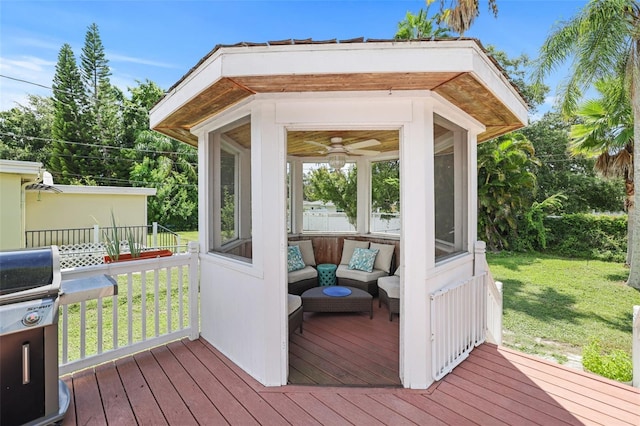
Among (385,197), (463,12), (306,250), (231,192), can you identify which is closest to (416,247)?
(231,192)

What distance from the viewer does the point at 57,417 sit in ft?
6.34

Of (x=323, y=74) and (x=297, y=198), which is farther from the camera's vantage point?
(x=297, y=198)

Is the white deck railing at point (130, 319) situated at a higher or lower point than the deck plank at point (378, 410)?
higher

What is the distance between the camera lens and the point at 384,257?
4750 mm

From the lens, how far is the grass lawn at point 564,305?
4.46 meters

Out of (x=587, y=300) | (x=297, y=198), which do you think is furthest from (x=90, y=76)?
(x=587, y=300)

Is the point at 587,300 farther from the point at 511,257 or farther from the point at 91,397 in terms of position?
the point at 91,397

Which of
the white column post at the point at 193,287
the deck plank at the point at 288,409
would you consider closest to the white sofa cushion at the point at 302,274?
the white column post at the point at 193,287

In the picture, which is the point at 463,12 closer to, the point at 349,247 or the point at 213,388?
the point at 349,247

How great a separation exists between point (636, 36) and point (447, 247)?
725 cm

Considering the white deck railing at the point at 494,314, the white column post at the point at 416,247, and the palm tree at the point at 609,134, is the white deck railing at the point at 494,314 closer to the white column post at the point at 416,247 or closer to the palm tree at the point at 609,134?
the white column post at the point at 416,247

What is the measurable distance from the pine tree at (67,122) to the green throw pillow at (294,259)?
801 inches

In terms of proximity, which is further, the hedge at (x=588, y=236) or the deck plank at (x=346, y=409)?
the hedge at (x=588, y=236)

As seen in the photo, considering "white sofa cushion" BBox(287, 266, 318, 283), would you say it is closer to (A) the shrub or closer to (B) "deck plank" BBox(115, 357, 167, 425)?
(B) "deck plank" BBox(115, 357, 167, 425)
